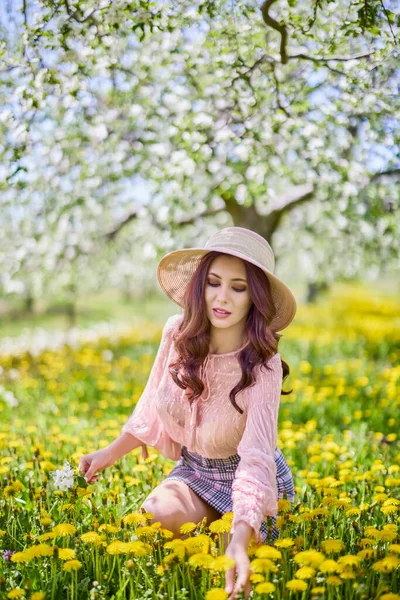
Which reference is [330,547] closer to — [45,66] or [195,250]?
[195,250]

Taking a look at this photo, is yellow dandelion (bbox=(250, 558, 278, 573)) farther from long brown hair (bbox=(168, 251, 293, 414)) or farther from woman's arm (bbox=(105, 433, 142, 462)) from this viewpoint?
woman's arm (bbox=(105, 433, 142, 462))

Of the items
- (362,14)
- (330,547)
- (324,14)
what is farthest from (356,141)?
(330,547)

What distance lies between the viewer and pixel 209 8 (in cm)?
291

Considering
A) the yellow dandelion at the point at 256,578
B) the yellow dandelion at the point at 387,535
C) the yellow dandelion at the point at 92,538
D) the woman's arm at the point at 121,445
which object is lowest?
the yellow dandelion at the point at 256,578

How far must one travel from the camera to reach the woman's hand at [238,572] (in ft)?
6.03

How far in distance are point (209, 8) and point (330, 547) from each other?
2.45 m

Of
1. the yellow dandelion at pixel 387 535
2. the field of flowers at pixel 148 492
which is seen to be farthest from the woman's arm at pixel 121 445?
the yellow dandelion at pixel 387 535

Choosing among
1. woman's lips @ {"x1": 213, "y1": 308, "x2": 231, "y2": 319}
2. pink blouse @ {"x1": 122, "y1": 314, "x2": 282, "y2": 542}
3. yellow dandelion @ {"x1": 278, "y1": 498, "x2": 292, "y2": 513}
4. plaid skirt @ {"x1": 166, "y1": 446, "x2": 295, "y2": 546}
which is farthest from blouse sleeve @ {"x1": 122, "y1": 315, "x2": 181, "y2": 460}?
yellow dandelion @ {"x1": 278, "y1": 498, "x2": 292, "y2": 513}

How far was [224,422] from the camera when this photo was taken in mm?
2539

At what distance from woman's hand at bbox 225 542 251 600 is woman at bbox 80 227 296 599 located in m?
0.46

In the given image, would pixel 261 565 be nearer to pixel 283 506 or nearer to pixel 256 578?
pixel 256 578

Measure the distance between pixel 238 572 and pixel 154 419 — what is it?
106 cm

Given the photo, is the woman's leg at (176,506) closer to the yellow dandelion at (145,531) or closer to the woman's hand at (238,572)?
the yellow dandelion at (145,531)

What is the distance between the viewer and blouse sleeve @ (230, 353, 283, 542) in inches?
80.6
